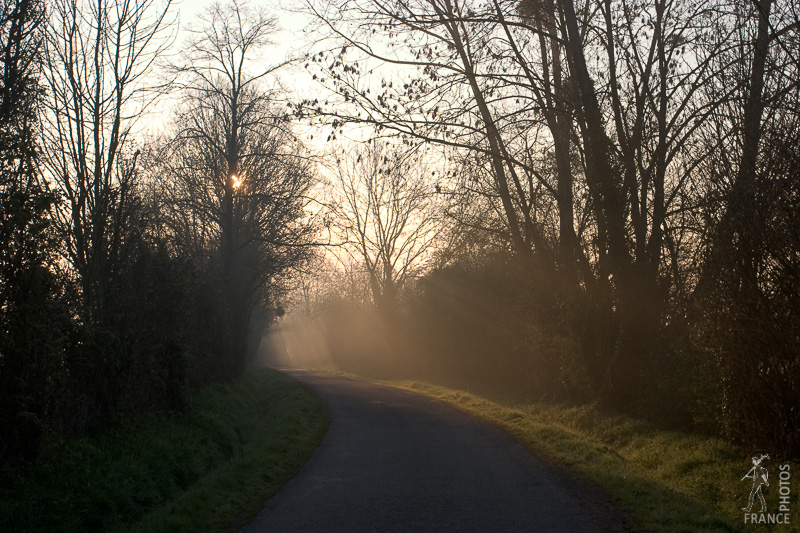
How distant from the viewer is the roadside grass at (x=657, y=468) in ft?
22.1

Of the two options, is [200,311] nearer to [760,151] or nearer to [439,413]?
[439,413]

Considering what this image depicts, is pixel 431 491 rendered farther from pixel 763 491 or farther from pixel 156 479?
pixel 156 479

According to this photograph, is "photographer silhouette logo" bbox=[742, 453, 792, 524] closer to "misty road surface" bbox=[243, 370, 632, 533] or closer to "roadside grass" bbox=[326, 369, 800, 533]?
"roadside grass" bbox=[326, 369, 800, 533]

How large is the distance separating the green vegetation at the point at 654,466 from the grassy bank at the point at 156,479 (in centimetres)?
434

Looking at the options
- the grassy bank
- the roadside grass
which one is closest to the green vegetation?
the roadside grass

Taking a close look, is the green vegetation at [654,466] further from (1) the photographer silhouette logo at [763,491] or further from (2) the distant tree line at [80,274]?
(2) the distant tree line at [80,274]

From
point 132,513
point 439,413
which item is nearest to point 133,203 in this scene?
point 132,513

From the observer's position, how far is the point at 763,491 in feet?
23.7

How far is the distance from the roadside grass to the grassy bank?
14.2ft

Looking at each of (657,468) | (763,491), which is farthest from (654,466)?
(763,491)

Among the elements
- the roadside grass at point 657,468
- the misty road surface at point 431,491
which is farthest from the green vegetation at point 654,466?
the misty road surface at point 431,491

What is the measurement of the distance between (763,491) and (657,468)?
247 cm

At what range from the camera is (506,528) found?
21.2ft

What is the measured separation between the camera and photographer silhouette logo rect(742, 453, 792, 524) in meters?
6.56
